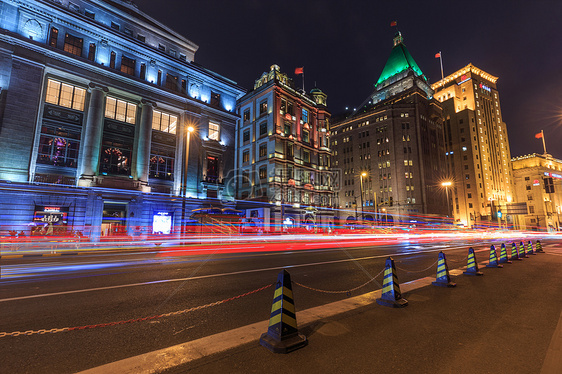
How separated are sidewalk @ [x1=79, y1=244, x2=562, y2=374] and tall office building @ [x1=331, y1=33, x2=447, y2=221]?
2423 inches

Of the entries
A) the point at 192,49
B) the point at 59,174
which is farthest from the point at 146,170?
the point at 192,49

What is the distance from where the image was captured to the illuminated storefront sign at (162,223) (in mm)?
28258

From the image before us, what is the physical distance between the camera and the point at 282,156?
4244 centimetres

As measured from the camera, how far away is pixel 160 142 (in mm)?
30625

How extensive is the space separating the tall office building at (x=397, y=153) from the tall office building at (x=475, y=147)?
1371 centimetres

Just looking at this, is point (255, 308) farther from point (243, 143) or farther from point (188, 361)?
point (243, 143)

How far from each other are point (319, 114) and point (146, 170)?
1428 inches

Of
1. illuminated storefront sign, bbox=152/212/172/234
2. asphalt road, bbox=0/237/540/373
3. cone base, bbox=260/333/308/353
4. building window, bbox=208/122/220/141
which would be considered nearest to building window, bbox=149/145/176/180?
illuminated storefront sign, bbox=152/212/172/234

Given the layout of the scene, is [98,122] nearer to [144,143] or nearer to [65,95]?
[65,95]

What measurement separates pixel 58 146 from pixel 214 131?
17.3 m

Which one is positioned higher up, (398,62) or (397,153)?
(398,62)

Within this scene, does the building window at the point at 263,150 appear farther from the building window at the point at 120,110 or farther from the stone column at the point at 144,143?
the building window at the point at 120,110

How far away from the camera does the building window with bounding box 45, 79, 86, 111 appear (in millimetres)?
24422

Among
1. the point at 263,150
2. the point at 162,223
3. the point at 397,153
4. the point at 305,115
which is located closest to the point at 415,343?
the point at 162,223
